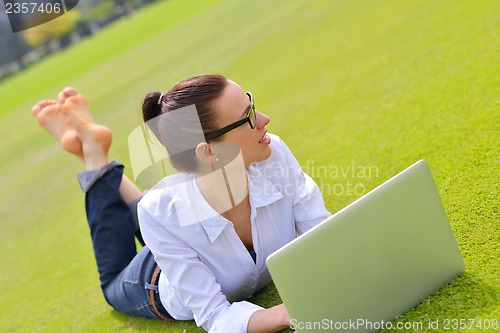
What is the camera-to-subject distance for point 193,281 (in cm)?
238

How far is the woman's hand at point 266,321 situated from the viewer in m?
→ 2.21

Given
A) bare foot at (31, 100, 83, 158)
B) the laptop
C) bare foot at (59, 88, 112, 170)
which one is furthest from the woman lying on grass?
bare foot at (31, 100, 83, 158)

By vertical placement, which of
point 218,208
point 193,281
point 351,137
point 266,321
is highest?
point 218,208

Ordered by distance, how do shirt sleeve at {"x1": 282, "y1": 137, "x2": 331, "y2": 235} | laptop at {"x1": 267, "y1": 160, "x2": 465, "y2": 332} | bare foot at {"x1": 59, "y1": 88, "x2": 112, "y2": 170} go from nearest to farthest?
laptop at {"x1": 267, "y1": 160, "x2": 465, "y2": 332} < shirt sleeve at {"x1": 282, "y1": 137, "x2": 331, "y2": 235} < bare foot at {"x1": 59, "y1": 88, "x2": 112, "y2": 170}

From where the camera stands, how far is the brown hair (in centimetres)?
234

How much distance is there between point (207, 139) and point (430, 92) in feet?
8.05

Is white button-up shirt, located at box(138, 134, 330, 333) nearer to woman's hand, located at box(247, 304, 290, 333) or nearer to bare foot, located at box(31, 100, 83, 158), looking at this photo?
woman's hand, located at box(247, 304, 290, 333)

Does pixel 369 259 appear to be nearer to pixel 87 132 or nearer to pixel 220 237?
pixel 220 237

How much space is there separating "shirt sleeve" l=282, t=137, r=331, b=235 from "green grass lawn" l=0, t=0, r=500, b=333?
0.36m

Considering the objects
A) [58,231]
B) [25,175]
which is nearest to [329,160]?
[58,231]

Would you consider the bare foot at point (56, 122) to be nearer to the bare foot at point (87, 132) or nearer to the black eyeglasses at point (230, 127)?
the bare foot at point (87, 132)

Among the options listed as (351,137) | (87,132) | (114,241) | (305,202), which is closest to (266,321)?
(305,202)

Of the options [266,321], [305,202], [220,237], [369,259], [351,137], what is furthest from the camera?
[351,137]

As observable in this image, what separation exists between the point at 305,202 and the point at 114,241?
125 cm
